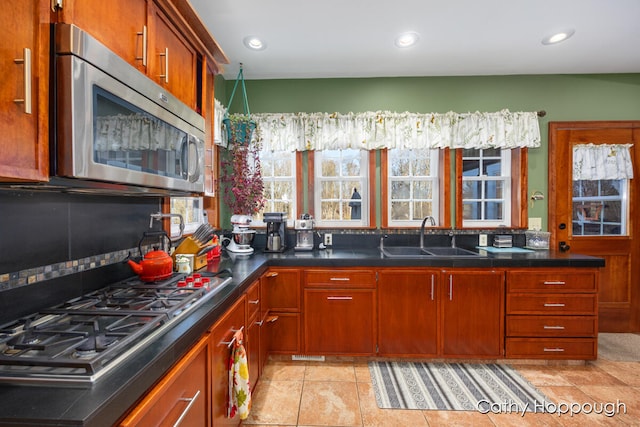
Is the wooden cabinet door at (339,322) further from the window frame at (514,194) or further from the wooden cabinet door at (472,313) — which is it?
the window frame at (514,194)

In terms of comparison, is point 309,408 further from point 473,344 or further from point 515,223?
point 515,223

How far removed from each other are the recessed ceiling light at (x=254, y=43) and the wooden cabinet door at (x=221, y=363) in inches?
78.5

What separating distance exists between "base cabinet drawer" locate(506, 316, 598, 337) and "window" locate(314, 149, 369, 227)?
154 cm

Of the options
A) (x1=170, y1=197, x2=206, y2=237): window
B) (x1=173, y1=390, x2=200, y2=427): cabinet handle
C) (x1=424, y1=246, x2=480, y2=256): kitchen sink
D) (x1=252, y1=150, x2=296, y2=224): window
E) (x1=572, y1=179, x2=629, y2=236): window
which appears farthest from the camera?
(x1=252, y1=150, x2=296, y2=224): window

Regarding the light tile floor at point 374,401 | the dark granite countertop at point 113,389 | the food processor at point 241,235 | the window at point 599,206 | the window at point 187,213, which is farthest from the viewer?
the window at point 599,206

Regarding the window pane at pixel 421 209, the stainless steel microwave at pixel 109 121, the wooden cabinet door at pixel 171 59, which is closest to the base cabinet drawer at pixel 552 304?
the window pane at pixel 421 209

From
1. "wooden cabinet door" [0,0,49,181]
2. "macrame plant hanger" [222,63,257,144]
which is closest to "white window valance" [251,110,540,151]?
"macrame plant hanger" [222,63,257,144]

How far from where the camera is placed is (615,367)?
2379mm

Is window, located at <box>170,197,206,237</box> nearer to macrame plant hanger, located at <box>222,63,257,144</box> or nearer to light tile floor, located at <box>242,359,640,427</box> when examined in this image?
macrame plant hanger, located at <box>222,63,257,144</box>

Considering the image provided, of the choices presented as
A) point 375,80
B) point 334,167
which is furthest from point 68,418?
point 375,80

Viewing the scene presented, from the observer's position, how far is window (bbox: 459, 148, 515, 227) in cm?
305

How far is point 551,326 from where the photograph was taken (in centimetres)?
234

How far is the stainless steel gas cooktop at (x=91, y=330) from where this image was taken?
0.73 m

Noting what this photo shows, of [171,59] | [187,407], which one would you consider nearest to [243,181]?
[171,59]
